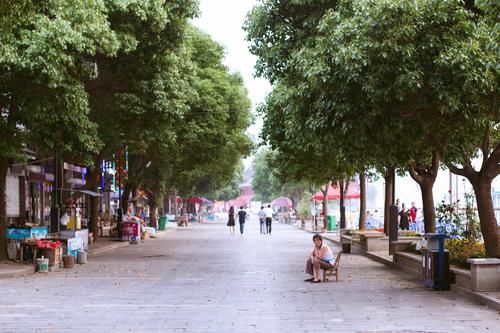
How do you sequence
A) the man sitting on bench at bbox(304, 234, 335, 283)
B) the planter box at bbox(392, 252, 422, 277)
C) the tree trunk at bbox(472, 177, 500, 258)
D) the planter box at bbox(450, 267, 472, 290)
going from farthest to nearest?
the planter box at bbox(392, 252, 422, 277) < the man sitting on bench at bbox(304, 234, 335, 283) < the tree trunk at bbox(472, 177, 500, 258) < the planter box at bbox(450, 267, 472, 290)

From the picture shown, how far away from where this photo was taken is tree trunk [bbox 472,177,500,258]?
52.0 feet

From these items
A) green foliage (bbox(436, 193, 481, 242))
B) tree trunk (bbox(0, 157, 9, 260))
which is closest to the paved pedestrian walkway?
green foliage (bbox(436, 193, 481, 242))

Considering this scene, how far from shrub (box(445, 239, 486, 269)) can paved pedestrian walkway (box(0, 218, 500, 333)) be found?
105cm

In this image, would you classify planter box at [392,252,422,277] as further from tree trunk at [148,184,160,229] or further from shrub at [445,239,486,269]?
tree trunk at [148,184,160,229]

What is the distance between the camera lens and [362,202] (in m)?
34.8

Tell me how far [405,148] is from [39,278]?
9348 mm

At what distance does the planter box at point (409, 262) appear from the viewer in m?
18.8

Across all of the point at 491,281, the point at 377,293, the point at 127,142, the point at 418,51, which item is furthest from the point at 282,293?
the point at 127,142

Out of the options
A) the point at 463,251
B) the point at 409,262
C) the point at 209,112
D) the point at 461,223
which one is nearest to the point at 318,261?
the point at 463,251

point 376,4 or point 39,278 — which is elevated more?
point 376,4

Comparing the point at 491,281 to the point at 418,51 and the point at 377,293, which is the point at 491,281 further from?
the point at 418,51

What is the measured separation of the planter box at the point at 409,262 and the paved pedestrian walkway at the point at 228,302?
0.34 metres

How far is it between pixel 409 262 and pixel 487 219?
4.07 m

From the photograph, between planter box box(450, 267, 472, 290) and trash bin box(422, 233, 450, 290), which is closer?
planter box box(450, 267, 472, 290)
